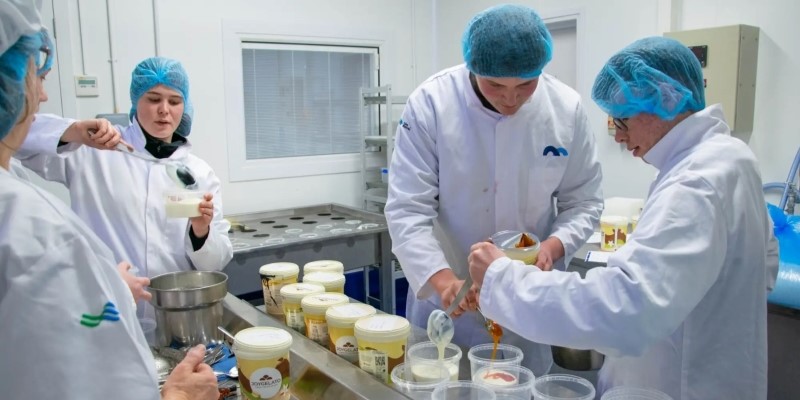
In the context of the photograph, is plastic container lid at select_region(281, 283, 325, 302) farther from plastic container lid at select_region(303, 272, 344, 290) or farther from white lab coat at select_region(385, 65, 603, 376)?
A: white lab coat at select_region(385, 65, 603, 376)

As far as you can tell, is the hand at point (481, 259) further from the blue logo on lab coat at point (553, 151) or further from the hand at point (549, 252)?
the blue logo on lab coat at point (553, 151)

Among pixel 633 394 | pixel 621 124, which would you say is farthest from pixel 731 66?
pixel 633 394

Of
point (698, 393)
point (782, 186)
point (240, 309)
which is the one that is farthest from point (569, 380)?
point (782, 186)

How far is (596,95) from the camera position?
129cm

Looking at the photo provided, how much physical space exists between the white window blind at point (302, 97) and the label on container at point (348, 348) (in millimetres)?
2699

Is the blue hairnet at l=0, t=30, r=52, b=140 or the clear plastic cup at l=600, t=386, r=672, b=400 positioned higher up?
the blue hairnet at l=0, t=30, r=52, b=140

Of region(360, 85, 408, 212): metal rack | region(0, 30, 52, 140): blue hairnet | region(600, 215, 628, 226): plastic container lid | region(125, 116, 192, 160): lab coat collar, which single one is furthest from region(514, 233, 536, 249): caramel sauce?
region(360, 85, 408, 212): metal rack

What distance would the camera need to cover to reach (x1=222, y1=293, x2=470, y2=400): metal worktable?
46.8 inches

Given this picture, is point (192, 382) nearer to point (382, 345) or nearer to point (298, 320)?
point (382, 345)

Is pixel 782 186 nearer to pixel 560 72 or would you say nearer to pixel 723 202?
pixel 560 72

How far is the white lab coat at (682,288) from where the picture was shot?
1.03 metres

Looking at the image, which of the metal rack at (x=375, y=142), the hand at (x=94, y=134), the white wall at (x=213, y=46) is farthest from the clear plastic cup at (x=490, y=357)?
the white wall at (x=213, y=46)

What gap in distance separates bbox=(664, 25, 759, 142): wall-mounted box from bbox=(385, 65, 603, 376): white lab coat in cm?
145

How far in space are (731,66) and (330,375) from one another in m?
2.47
